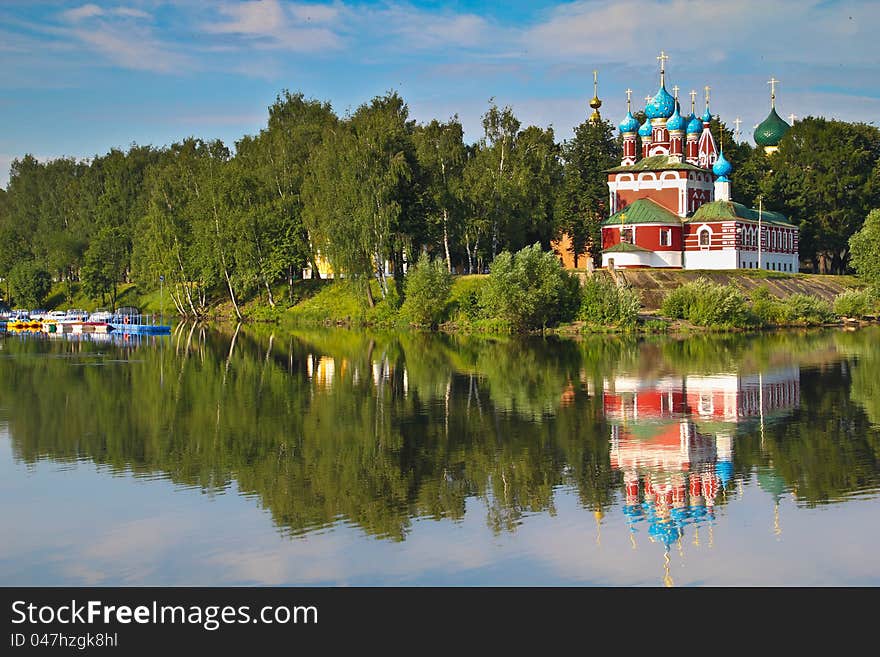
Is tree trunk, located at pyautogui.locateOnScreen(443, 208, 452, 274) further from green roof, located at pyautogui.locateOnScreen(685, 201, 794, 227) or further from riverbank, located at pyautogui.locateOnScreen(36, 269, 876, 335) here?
green roof, located at pyautogui.locateOnScreen(685, 201, 794, 227)

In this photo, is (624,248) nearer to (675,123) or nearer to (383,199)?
(675,123)

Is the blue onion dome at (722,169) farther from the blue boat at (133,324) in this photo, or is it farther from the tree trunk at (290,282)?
the blue boat at (133,324)

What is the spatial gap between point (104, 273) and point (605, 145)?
140ft

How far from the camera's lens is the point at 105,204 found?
101m

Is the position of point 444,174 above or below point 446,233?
above

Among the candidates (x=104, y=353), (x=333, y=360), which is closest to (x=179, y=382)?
(x=333, y=360)

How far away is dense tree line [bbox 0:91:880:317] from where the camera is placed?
227 ft

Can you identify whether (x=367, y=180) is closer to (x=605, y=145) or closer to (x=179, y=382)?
(x=605, y=145)

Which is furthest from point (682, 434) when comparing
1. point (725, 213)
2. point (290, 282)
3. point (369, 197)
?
point (290, 282)

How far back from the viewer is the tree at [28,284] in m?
98.8

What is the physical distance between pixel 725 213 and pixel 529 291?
70.5 feet

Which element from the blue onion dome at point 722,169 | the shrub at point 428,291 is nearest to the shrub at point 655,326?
the shrub at point 428,291

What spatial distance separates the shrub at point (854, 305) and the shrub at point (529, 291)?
55.3 ft

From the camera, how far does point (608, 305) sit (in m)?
61.4
